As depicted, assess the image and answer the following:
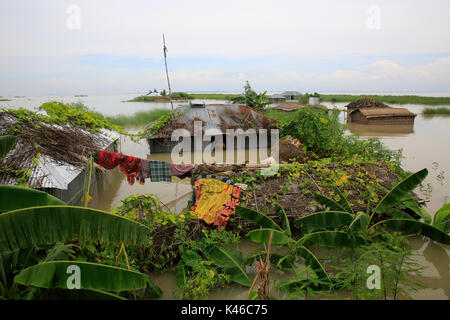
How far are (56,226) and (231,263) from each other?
8.61ft

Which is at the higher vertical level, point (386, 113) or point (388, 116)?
point (386, 113)

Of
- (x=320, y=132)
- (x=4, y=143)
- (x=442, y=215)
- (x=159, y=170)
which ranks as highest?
(x=4, y=143)

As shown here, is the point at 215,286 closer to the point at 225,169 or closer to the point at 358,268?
the point at 358,268

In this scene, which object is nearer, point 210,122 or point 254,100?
point 210,122

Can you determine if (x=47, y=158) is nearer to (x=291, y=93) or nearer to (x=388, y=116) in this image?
(x=388, y=116)

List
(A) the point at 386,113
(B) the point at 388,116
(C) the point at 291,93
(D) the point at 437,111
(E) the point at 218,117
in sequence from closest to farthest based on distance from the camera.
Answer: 1. (E) the point at 218,117
2. (B) the point at 388,116
3. (A) the point at 386,113
4. (D) the point at 437,111
5. (C) the point at 291,93

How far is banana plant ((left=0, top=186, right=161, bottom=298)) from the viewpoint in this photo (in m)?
2.13

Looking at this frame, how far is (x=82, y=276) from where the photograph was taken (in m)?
2.28

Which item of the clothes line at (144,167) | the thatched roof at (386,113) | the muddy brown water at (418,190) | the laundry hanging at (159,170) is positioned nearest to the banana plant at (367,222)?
the muddy brown water at (418,190)

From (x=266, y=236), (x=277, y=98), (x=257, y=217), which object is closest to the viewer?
(x=266, y=236)

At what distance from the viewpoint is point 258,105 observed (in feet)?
66.5

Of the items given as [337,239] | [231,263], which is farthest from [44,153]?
[337,239]

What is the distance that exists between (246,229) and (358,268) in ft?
8.28
